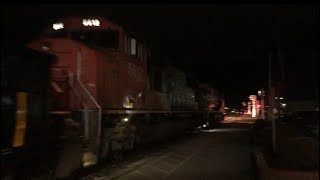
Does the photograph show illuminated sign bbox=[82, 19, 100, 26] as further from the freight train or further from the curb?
the curb

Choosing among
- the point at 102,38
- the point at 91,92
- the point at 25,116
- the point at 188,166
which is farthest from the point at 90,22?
the point at 25,116

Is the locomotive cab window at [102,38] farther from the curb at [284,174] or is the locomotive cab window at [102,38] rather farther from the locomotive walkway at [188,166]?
the curb at [284,174]

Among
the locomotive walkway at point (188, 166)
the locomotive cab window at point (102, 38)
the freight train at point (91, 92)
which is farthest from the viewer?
the locomotive cab window at point (102, 38)

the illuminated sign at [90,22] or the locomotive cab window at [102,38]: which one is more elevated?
the illuminated sign at [90,22]

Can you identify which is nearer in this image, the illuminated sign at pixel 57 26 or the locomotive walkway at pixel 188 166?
the locomotive walkway at pixel 188 166

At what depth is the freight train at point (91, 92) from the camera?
30.2 feet

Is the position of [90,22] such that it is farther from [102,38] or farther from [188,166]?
[188,166]

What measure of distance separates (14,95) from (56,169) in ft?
8.63

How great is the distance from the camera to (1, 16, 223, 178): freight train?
9219 millimetres

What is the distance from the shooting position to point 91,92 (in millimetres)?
13586

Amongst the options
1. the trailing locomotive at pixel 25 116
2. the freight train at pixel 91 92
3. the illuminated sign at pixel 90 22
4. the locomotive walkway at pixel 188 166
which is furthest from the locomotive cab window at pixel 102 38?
the trailing locomotive at pixel 25 116

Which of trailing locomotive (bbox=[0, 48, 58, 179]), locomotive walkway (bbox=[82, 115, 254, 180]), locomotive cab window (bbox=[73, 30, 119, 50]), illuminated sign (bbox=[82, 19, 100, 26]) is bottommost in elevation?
locomotive walkway (bbox=[82, 115, 254, 180])

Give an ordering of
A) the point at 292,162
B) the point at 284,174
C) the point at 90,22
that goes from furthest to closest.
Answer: the point at 90,22 → the point at 292,162 → the point at 284,174

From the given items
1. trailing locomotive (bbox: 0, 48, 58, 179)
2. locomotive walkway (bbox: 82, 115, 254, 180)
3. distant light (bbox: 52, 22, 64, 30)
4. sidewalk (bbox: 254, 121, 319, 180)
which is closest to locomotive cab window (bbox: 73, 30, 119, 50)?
distant light (bbox: 52, 22, 64, 30)
